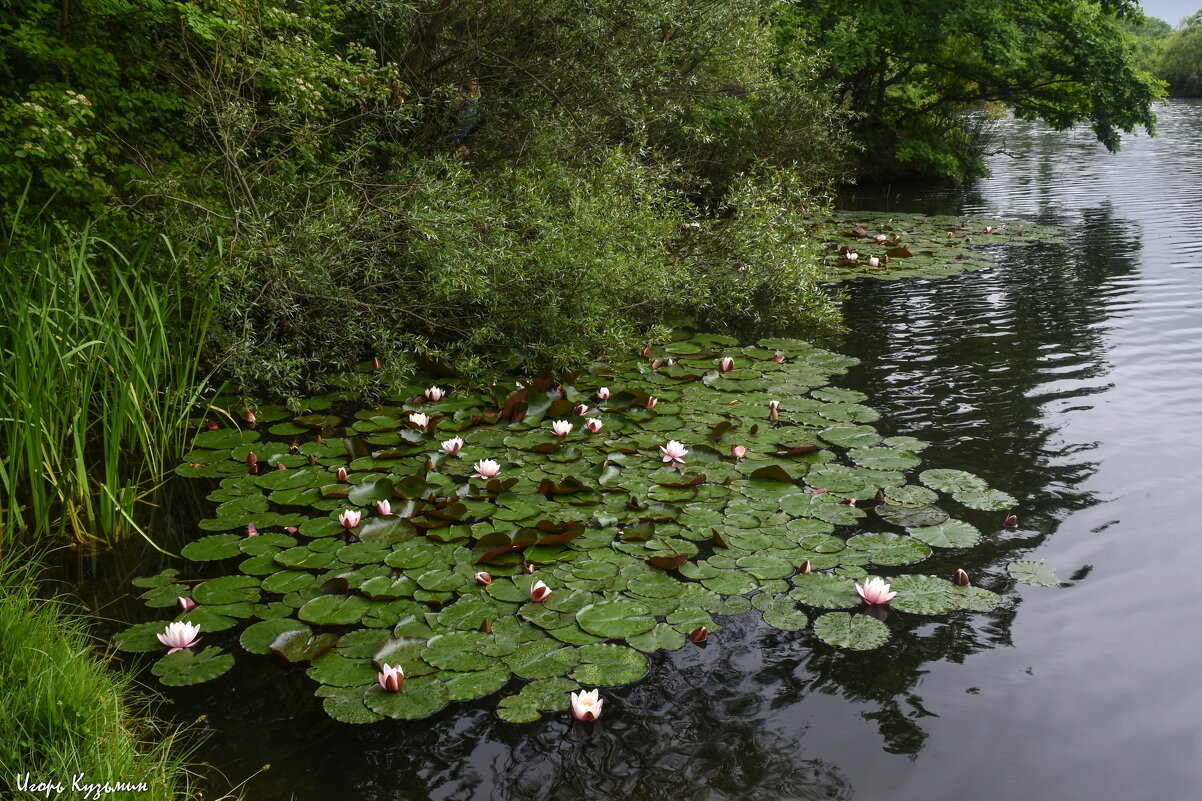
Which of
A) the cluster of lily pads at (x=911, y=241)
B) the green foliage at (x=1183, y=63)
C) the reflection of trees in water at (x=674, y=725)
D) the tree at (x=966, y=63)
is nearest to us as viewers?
the reflection of trees in water at (x=674, y=725)

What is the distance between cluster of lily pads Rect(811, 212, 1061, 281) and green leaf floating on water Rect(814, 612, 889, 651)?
6610mm

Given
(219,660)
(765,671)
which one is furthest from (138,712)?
(765,671)

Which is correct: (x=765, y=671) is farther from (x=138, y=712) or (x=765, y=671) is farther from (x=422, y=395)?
(x=422, y=395)

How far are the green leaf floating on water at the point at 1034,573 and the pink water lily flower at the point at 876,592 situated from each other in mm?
703

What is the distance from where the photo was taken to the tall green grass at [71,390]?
11.8ft

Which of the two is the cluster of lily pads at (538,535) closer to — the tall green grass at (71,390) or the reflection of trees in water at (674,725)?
the reflection of trees in water at (674,725)

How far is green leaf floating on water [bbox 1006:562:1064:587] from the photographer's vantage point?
365cm

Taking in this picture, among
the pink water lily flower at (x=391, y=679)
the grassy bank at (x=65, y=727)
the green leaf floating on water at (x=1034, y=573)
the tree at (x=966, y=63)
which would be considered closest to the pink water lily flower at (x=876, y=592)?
the green leaf floating on water at (x=1034, y=573)

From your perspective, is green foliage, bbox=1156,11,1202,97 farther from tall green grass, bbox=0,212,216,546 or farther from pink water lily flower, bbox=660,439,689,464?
tall green grass, bbox=0,212,216,546

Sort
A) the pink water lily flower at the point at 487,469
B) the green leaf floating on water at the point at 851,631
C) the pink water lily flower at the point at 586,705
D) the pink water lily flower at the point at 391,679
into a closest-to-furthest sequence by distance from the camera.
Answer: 1. the pink water lily flower at the point at 586,705
2. the pink water lily flower at the point at 391,679
3. the green leaf floating on water at the point at 851,631
4. the pink water lily flower at the point at 487,469

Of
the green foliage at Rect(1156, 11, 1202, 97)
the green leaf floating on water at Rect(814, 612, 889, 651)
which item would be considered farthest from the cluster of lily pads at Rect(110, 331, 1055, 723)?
the green foliage at Rect(1156, 11, 1202, 97)

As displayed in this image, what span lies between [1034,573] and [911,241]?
326 inches

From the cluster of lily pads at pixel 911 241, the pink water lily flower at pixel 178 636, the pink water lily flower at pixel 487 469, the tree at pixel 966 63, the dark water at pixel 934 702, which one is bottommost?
the dark water at pixel 934 702

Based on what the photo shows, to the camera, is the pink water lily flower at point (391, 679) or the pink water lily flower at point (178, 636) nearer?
the pink water lily flower at point (391, 679)
